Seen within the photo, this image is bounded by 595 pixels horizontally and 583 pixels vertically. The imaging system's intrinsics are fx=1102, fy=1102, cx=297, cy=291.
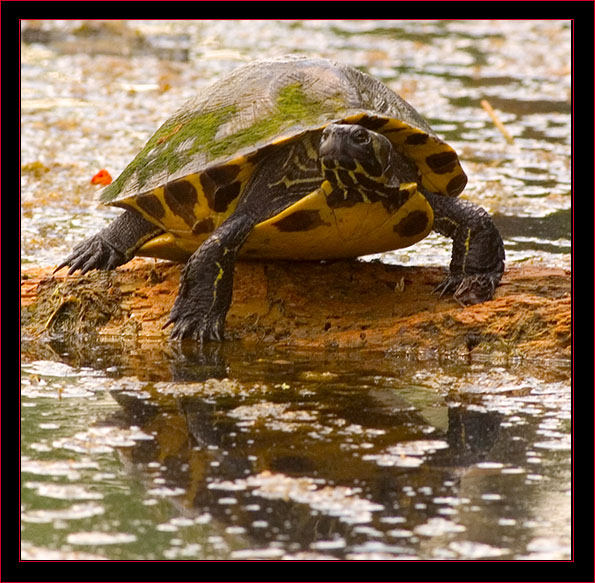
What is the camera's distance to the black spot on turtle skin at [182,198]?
4.95m

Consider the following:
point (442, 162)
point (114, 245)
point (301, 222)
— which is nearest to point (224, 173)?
point (301, 222)

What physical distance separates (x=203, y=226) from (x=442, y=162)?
115cm

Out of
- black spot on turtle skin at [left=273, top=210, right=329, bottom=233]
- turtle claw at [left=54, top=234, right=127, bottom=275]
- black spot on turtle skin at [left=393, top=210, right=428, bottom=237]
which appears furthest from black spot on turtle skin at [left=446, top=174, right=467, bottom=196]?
turtle claw at [left=54, top=234, right=127, bottom=275]

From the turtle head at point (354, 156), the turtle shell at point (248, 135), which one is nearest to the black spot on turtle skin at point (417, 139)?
the turtle shell at point (248, 135)

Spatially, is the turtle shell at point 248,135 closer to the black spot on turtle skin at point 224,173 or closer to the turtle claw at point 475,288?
the black spot on turtle skin at point 224,173

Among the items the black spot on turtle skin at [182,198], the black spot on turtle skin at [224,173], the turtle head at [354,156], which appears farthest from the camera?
the black spot on turtle skin at [182,198]

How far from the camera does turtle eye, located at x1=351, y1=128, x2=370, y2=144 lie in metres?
4.49

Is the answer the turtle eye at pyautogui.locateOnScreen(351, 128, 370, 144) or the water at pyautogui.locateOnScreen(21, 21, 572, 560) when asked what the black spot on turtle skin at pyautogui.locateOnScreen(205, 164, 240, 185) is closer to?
the turtle eye at pyautogui.locateOnScreen(351, 128, 370, 144)

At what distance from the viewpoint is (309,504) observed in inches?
123

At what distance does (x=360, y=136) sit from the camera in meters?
4.50

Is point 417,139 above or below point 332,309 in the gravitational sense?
above

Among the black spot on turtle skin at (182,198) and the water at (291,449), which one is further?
the black spot on turtle skin at (182,198)

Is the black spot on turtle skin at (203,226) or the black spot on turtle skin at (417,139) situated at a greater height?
the black spot on turtle skin at (417,139)

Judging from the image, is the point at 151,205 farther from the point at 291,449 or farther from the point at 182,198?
the point at 291,449
